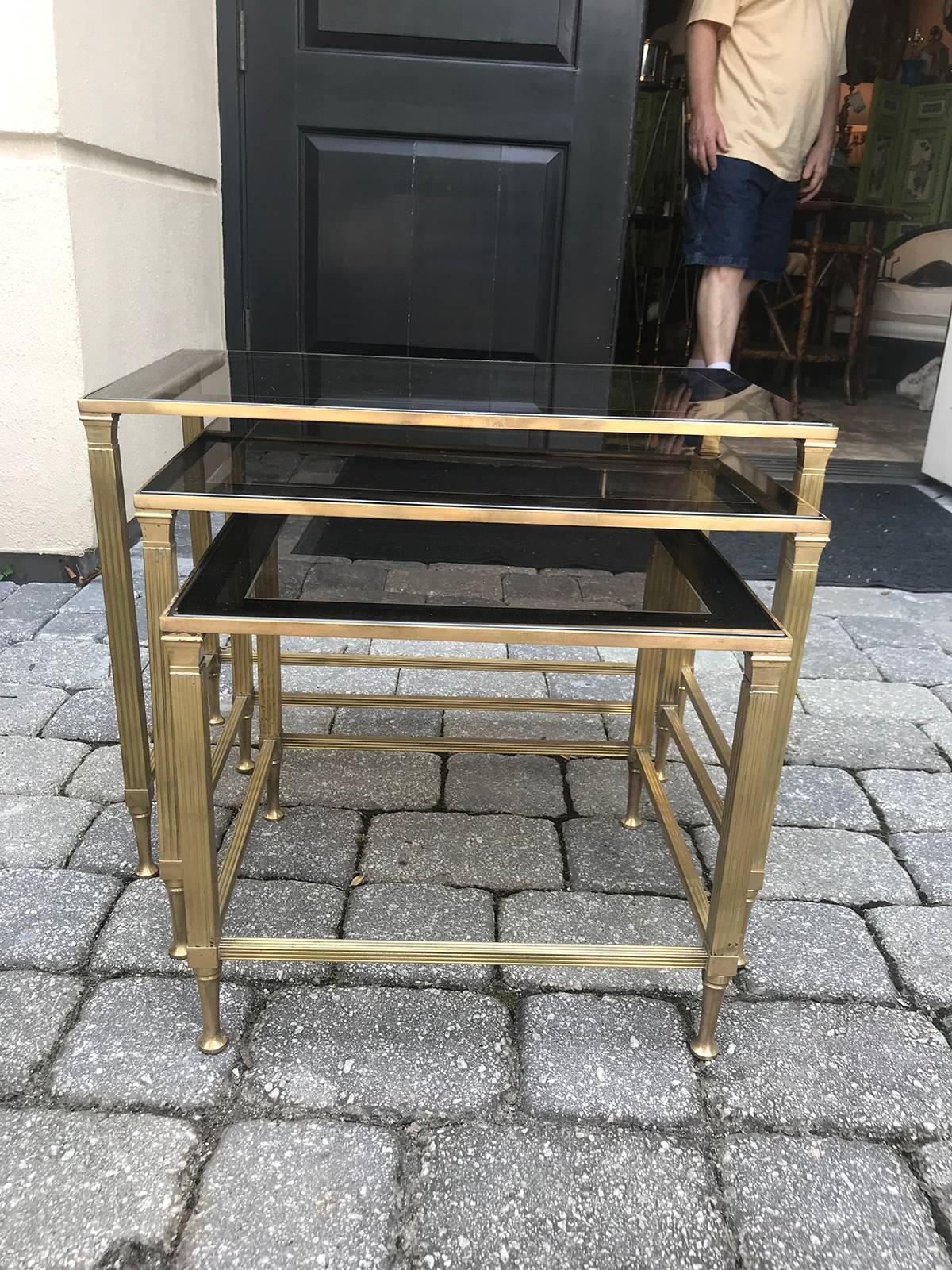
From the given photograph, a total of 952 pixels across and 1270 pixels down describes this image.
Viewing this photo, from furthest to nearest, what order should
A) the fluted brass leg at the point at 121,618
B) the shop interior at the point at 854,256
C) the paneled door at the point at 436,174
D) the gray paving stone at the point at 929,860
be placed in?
1. the shop interior at the point at 854,256
2. the paneled door at the point at 436,174
3. the gray paving stone at the point at 929,860
4. the fluted brass leg at the point at 121,618

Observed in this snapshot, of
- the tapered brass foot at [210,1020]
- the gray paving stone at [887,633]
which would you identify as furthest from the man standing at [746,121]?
the tapered brass foot at [210,1020]

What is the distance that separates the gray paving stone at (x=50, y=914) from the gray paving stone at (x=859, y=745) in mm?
1494

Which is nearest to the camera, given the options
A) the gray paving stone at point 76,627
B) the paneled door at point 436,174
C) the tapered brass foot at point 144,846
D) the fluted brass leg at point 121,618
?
the fluted brass leg at point 121,618

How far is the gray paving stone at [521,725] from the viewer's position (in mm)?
2324

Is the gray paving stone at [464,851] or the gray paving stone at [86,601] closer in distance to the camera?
the gray paving stone at [464,851]

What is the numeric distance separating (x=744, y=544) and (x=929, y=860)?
1.89m

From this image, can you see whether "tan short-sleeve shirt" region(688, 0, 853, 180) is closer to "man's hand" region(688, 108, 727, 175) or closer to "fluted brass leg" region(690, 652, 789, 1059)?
"man's hand" region(688, 108, 727, 175)

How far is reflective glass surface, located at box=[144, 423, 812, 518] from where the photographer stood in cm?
124

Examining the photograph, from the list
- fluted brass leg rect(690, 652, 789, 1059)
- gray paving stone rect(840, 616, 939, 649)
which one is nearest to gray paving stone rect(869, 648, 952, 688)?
gray paving stone rect(840, 616, 939, 649)

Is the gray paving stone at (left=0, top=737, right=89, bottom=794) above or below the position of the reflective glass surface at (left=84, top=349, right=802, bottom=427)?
below

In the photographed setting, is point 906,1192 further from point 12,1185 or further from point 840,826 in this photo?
point 12,1185

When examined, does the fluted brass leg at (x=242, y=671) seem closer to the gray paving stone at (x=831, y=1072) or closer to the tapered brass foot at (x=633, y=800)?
the tapered brass foot at (x=633, y=800)

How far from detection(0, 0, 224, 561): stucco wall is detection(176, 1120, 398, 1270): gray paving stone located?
7.17 ft

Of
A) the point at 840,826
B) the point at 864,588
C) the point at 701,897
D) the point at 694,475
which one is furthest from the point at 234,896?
the point at 864,588
